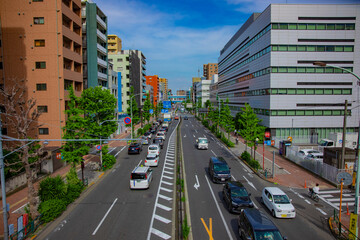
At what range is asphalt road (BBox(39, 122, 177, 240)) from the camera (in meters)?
14.8

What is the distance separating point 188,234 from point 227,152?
27553mm

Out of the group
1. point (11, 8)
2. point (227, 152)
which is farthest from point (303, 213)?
point (11, 8)

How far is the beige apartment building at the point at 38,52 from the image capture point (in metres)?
33.4

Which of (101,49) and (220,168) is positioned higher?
(101,49)

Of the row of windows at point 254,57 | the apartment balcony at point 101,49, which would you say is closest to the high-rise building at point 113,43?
the apartment balcony at point 101,49

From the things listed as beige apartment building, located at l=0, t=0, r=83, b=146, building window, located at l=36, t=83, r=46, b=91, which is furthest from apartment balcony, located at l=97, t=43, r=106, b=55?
building window, located at l=36, t=83, r=46, b=91

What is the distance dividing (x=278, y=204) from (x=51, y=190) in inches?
673

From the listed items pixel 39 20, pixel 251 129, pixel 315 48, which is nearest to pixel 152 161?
pixel 251 129

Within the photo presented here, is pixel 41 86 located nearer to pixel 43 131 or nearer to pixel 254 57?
pixel 43 131

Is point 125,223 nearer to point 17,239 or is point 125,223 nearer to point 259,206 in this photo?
point 17,239

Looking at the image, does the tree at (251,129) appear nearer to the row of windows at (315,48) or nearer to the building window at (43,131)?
the row of windows at (315,48)

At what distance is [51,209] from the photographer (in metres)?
16.5

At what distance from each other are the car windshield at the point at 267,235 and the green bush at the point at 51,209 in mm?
13678

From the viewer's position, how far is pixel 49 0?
33.4 metres
